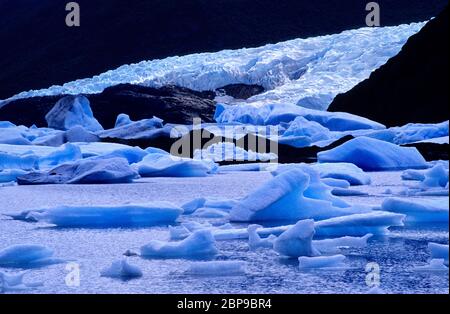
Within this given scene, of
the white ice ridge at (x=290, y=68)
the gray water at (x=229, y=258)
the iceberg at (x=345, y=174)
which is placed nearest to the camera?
the gray water at (x=229, y=258)

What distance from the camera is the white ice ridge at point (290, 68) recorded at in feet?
52.3

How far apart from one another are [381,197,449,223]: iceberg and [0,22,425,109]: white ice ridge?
11.3m

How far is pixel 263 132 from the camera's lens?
11438 millimetres

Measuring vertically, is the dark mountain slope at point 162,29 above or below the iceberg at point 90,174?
above

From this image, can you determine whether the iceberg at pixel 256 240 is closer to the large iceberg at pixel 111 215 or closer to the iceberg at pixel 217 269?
the iceberg at pixel 217 269

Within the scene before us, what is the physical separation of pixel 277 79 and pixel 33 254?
14995mm

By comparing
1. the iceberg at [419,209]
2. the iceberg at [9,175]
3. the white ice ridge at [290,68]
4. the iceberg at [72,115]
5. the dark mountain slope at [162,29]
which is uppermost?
the dark mountain slope at [162,29]

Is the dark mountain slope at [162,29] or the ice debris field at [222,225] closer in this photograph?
the ice debris field at [222,225]

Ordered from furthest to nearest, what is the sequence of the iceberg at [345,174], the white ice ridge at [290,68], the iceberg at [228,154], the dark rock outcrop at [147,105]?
1. the white ice ridge at [290,68]
2. the dark rock outcrop at [147,105]
3. the iceberg at [228,154]
4. the iceberg at [345,174]

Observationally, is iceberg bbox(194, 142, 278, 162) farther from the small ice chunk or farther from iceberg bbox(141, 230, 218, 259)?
the small ice chunk

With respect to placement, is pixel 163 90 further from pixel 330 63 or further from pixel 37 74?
pixel 37 74

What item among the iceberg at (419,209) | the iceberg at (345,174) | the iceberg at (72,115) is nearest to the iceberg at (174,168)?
the iceberg at (345,174)

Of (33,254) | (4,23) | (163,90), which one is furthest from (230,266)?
(4,23)

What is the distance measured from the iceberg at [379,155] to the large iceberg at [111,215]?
3476 mm
